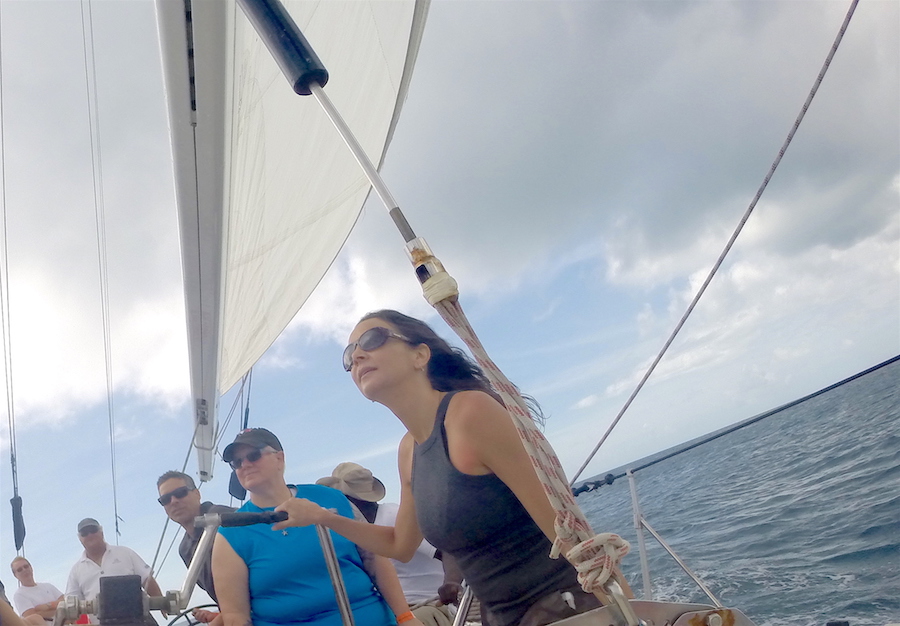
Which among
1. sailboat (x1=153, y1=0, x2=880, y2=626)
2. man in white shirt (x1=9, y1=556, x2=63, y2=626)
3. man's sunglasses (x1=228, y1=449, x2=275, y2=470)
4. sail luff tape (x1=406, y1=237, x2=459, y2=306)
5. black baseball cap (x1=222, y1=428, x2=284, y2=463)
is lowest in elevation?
sail luff tape (x1=406, y1=237, x2=459, y2=306)

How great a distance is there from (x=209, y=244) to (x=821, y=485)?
10.7 meters

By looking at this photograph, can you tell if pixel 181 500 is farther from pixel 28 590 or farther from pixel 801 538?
A: pixel 801 538

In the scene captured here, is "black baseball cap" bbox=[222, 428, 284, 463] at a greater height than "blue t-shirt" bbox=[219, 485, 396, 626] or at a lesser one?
greater

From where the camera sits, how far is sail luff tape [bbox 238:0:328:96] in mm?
1108

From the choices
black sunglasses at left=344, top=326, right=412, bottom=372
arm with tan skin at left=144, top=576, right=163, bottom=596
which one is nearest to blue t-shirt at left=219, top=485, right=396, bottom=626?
black sunglasses at left=344, top=326, right=412, bottom=372

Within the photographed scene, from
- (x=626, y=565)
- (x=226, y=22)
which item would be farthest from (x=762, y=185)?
(x=626, y=565)

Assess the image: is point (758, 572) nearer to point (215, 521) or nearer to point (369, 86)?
point (369, 86)

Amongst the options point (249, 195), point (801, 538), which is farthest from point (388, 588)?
point (801, 538)

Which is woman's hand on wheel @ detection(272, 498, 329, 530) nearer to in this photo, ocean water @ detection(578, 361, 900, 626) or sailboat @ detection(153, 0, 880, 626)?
sailboat @ detection(153, 0, 880, 626)

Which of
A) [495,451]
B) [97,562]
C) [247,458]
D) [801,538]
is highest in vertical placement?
[97,562]

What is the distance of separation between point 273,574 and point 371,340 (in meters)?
1.06

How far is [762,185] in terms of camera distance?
194 centimetres

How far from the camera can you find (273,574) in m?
2.02

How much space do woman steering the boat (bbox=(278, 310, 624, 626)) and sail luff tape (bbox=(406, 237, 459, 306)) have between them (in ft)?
0.96
